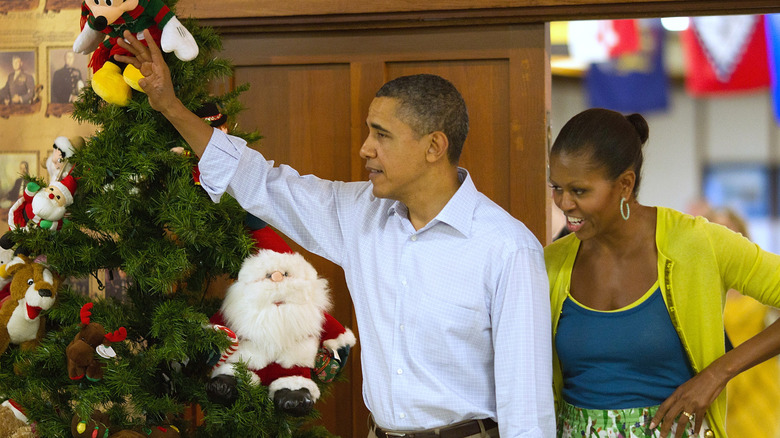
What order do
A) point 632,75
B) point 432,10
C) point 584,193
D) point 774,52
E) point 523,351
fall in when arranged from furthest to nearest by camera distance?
point 632,75 → point 774,52 → point 432,10 → point 584,193 → point 523,351

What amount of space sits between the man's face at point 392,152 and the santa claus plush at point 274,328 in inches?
13.7

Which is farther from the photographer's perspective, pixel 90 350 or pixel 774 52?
pixel 774 52

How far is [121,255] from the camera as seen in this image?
5.84 ft

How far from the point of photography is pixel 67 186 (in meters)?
1.80

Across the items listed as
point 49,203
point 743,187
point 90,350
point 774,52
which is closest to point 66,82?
point 49,203

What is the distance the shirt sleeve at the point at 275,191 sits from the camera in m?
1.62

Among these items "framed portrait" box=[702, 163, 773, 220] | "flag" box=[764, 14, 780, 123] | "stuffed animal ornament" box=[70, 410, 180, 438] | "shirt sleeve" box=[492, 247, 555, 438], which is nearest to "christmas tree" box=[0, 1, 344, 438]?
"stuffed animal ornament" box=[70, 410, 180, 438]

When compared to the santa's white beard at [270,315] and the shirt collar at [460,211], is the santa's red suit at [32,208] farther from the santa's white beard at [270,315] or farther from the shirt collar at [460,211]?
the shirt collar at [460,211]

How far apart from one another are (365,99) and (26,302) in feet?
3.79

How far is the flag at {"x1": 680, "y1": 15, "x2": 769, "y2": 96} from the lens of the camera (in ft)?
14.0

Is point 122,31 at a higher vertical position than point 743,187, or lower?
higher

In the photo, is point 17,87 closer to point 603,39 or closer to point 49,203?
point 49,203

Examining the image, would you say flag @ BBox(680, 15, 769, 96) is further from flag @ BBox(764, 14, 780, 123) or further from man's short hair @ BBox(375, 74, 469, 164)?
man's short hair @ BBox(375, 74, 469, 164)

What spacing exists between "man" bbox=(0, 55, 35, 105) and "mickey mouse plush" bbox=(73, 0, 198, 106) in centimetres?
84
